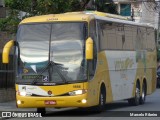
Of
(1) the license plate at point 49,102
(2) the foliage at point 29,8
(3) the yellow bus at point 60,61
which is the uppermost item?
(2) the foliage at point 29,8

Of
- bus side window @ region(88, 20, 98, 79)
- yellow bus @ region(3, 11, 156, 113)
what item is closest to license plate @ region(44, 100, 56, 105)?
yellow bus @ region(3, 11, 156, 113)

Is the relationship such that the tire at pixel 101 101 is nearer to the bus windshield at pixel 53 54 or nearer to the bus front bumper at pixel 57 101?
the bus front bumper at pixel 57 101

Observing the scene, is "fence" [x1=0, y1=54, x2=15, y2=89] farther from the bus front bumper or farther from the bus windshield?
the bus front bumper

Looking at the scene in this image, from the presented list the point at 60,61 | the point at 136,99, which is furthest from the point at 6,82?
the point at 60,61

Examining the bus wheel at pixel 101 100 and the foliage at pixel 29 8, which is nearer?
the bus wheel at pixel 101 100

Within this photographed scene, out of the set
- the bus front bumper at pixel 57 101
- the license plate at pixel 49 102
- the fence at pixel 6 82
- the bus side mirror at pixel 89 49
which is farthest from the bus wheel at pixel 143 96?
the bus side mirror at pixel 89 49

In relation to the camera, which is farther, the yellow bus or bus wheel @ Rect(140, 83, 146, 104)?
bus wheel @ Rect(140, 83, 146, 104)

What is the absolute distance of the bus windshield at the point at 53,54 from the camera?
58.4 ft

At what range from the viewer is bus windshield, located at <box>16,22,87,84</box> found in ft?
58.4

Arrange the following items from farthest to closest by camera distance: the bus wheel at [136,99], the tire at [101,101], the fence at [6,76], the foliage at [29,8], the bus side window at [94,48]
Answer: the fence at [6,76] → the bus wheel at [136,99] → the foliage at [29,8] → the tire at [101,101] → the bus side window at [94,48]

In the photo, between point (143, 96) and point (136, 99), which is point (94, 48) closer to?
point (136, 99)

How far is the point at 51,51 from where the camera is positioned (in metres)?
18.0

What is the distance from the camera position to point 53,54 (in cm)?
1798

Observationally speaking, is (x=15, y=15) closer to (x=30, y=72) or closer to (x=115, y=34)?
(x=115, y=34)
